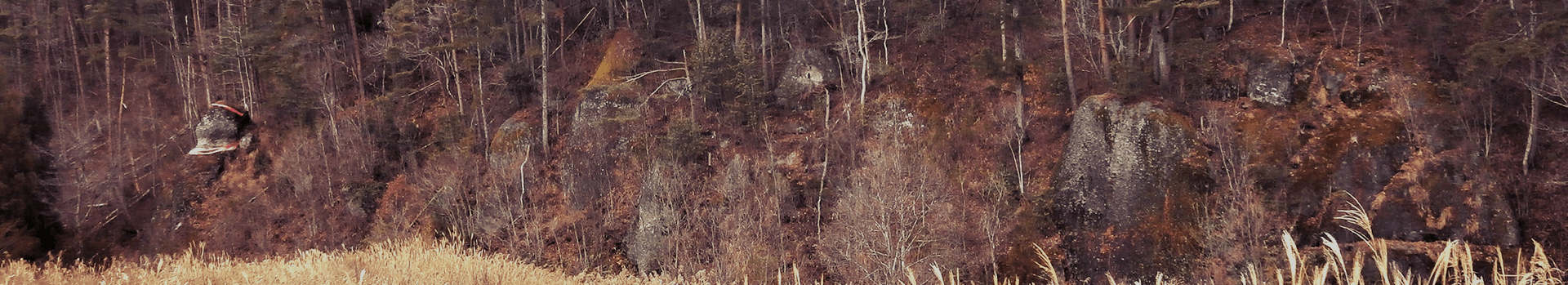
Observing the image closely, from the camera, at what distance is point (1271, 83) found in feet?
58.1

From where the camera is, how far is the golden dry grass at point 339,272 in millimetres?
5695

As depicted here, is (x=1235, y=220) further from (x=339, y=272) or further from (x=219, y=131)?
(x=219, y=131)

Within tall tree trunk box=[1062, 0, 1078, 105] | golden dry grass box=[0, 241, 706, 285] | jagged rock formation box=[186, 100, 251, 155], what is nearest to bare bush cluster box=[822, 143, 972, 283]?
tall tree trunk box=[1062, 0, 1078, 105]

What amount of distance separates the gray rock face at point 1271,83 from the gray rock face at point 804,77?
37.1 feet

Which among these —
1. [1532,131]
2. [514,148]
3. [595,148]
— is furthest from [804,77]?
[1532,131]

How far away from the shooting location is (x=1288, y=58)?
17828 mm

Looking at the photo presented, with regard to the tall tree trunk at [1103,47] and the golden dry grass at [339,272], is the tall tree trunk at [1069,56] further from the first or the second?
the golden dry grass at [339,272]

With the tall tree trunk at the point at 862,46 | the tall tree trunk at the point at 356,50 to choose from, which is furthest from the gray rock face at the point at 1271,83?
the tall tree trunk at the point at 356,50

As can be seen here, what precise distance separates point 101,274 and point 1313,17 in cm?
2417

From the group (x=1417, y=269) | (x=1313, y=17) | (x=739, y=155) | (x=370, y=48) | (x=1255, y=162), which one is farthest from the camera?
(x=370, y=48)

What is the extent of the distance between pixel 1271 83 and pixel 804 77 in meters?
12.6

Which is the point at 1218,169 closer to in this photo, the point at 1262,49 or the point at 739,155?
the point at 1262,49

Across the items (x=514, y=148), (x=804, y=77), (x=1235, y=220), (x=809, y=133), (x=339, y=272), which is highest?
(x=339, y=272)

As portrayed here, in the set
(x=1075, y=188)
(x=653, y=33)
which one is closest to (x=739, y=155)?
(x=653, y=33)
